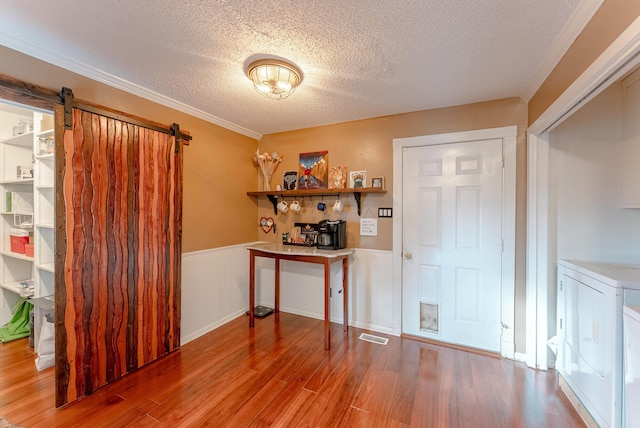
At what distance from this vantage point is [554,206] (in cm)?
212

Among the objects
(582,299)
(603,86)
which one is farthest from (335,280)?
(603,86)

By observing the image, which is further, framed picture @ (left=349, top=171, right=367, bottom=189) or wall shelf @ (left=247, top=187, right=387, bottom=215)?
framed picture @ (left=349, top=171, right=367, bottom=189)

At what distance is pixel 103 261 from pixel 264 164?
2.03 m

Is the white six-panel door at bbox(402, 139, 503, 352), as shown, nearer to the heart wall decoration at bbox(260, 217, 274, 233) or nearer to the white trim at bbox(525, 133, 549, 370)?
the white trim at bbox(525, 133, 549, 370)

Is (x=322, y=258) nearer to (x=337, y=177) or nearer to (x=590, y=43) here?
(x=337, y=177)

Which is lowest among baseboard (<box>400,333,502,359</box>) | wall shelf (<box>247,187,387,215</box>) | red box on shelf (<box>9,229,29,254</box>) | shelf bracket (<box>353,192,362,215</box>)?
baseboard (<box>400,333,502,359</box>)

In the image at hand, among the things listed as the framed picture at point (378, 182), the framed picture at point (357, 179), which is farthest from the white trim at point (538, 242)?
the framed picture at point (357, 179)

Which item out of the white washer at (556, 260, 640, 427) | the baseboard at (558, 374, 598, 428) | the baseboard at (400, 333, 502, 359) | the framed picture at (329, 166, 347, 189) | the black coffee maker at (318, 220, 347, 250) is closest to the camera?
the white washer at (556, 260, 640, 427)

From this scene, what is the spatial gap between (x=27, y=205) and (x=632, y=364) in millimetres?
5073

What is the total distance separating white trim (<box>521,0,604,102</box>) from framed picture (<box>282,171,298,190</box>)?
2386 mm

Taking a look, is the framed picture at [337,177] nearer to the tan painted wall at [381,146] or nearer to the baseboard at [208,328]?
the tan painted wall at [381,146]

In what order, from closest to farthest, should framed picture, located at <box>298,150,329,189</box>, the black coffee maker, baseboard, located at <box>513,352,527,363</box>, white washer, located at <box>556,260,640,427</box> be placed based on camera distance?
1. white washer, located at <box>556,260,640,427</box>
2. baseboard, located at <box>513,352,527,363</box>
3. the black coffee maker
4. framed picture, located at <box>298,150,329,189</box>

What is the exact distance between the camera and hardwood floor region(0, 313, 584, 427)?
1.64 metres

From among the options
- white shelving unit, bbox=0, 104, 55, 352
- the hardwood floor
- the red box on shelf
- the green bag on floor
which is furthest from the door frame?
the green bag on floor
